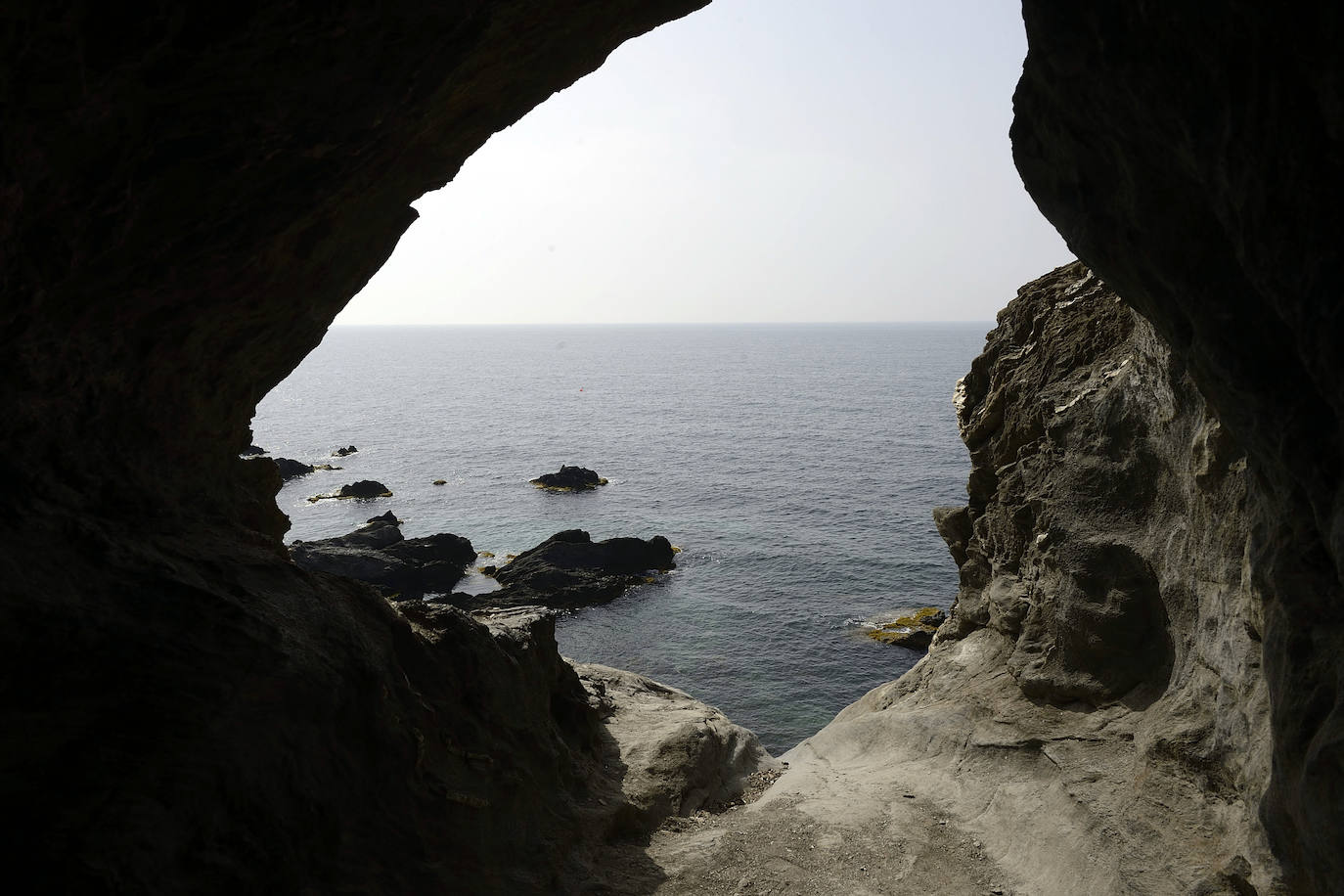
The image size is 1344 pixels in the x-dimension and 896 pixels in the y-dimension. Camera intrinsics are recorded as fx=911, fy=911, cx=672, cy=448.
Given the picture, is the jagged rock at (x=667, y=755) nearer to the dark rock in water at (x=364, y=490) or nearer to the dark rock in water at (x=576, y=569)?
the dark rock in water at (x=576, y=569)

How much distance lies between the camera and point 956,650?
23.0 m

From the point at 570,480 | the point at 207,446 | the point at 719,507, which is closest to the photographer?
the point at 207,446

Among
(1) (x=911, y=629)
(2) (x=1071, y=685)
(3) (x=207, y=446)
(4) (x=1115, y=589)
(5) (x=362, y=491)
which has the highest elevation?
(3) (x=207, y=446)

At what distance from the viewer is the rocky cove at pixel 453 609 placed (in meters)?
8.79

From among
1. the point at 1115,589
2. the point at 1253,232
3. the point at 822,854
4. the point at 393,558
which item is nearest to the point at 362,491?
the point at 393,558

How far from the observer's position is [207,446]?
14.5 m

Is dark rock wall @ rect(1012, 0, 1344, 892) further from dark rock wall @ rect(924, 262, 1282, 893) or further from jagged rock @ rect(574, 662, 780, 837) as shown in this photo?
jagged rock @ rect(574, 662, 780, 837)

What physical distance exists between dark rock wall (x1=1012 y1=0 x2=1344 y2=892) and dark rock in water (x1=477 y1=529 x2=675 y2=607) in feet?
143

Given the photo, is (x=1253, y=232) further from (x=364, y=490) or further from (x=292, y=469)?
(x=292, y=469)

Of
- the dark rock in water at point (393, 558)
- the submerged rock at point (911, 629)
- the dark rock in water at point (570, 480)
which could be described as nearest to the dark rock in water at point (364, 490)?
the dark rock in water at point (570, 480)

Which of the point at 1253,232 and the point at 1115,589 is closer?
the point at 1253,232

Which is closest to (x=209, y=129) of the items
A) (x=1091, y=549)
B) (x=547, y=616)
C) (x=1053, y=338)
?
(x=547, y=616)

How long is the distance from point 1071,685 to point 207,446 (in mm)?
16469

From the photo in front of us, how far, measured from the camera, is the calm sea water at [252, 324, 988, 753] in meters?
43.8
